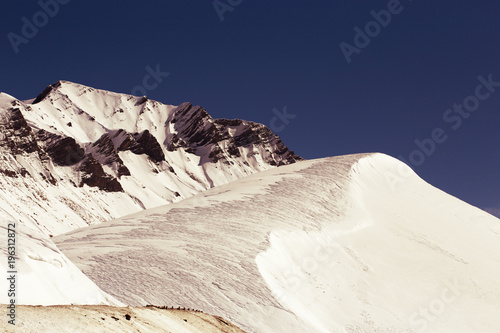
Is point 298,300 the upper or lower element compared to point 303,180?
lower

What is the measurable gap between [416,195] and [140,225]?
20.6 metres

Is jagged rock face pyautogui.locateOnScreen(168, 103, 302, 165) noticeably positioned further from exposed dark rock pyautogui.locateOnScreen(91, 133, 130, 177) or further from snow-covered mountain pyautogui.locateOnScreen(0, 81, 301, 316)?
exposed dark rock pyautogui.locateOnScreen(91, 133, 130, 177)

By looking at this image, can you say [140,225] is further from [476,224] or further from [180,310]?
[476,224]

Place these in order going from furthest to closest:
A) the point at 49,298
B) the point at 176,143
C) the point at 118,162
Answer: the point at 176,143 → the point at 118,162 → the point at 49,298

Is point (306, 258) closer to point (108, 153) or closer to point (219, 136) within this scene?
point (108, 153)

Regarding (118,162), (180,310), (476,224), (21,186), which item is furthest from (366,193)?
(118,162)

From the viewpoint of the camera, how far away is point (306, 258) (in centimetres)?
2200

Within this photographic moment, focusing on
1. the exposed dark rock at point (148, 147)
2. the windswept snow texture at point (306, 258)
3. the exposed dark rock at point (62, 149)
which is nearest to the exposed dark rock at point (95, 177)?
the exposed dark rock at point (62, 149)

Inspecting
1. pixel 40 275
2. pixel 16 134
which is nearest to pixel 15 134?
pixel 16 134

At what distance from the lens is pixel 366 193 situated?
32.3 meters

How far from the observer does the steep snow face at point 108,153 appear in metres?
96.8

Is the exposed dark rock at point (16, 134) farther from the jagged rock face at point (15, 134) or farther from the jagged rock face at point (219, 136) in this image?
the jagged rock face at point (219, 136)

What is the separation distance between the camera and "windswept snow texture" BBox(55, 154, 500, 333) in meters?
16.9

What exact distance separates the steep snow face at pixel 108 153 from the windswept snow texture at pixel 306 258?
197 feet
